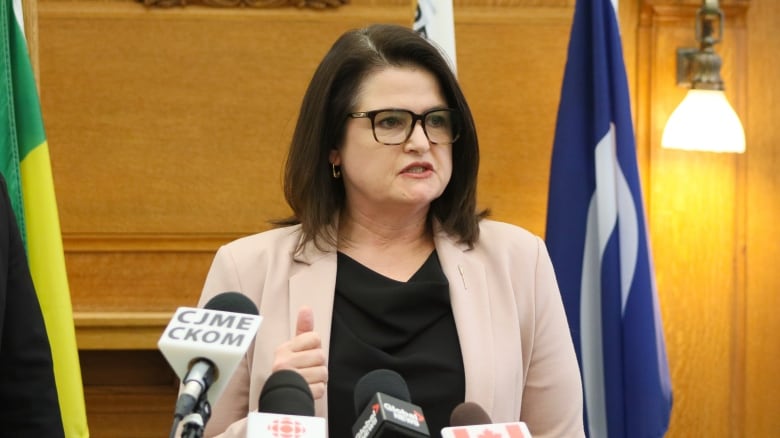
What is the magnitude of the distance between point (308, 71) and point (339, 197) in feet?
4.85

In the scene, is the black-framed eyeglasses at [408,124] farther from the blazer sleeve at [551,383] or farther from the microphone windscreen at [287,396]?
the microphone windscreen at [287,396]

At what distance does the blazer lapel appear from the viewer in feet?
7.27

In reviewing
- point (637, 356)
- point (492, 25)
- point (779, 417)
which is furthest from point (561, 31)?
point (779, 417)

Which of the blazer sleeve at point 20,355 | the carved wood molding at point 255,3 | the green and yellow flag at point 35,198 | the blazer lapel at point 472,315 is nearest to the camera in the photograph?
the blazer sleeve at point 20,355

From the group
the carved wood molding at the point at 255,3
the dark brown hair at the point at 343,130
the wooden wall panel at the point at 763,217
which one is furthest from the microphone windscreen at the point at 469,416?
the wooden wall panel at the point at 763,217

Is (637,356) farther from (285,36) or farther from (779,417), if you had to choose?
(285,36)

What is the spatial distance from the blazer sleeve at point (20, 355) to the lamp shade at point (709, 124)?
2232 mm

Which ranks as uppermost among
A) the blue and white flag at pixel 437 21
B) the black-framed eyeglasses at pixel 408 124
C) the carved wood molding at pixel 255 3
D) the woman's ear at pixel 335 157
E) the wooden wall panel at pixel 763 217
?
the carved wood molding at pixel 255 3

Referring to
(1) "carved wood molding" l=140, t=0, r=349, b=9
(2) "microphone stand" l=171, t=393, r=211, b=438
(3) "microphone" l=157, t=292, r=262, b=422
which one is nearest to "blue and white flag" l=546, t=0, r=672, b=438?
(1) "carved wood molding" l=140, t=0, r=349, b=9

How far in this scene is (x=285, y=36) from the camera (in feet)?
12.8

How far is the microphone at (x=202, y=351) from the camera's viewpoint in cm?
137

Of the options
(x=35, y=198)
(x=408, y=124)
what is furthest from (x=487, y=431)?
(x=35, y=198)

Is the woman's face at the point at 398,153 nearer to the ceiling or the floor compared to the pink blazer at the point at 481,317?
nearer to the ceiling

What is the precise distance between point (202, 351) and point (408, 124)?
3.35ft
